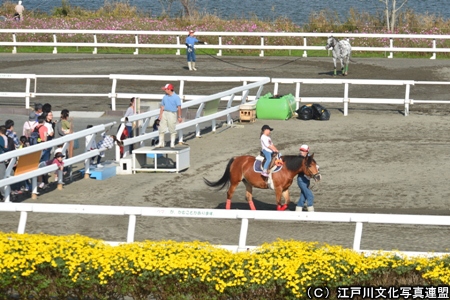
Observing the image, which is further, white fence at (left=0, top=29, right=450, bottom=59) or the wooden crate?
white fence at (left=0, top=29, right=450, bottom=59)

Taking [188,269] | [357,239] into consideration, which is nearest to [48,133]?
[188,269]

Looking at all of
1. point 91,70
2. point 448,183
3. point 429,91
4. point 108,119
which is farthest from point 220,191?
point 91,70

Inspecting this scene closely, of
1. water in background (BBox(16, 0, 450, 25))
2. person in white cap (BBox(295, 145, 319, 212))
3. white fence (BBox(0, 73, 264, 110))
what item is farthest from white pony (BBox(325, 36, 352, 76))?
water in background (BBox(16, 0, 450, 25))

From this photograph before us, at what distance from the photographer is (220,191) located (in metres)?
18.7

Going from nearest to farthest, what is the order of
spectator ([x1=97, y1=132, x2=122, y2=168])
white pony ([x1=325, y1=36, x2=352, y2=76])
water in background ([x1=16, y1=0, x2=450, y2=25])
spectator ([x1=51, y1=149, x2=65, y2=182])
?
spectator ([x1=51, y1=149, x2=65, y2=182]) < spectator ([x1=97, y1=132, x2=122, y2=168]) < white pony ([x1=325, y1=36, x2=352, y2=76]) < water in background ([x1=16, y1=0, x2=450, y2=25])

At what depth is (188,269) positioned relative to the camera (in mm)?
10836

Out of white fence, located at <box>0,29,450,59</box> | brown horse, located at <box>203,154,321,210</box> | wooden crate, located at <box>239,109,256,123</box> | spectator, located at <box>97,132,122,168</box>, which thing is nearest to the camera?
brown horse, located at <box>203,154,321,210</box>

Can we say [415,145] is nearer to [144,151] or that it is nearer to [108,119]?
[144,151]

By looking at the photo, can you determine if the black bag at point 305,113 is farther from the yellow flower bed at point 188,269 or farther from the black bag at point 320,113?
the yellow flower bed at point 188,269

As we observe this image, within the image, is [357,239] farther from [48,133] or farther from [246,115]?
[246,115]

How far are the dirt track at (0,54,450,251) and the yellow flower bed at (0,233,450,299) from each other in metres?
3.71

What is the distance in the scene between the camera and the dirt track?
50.6 ft
